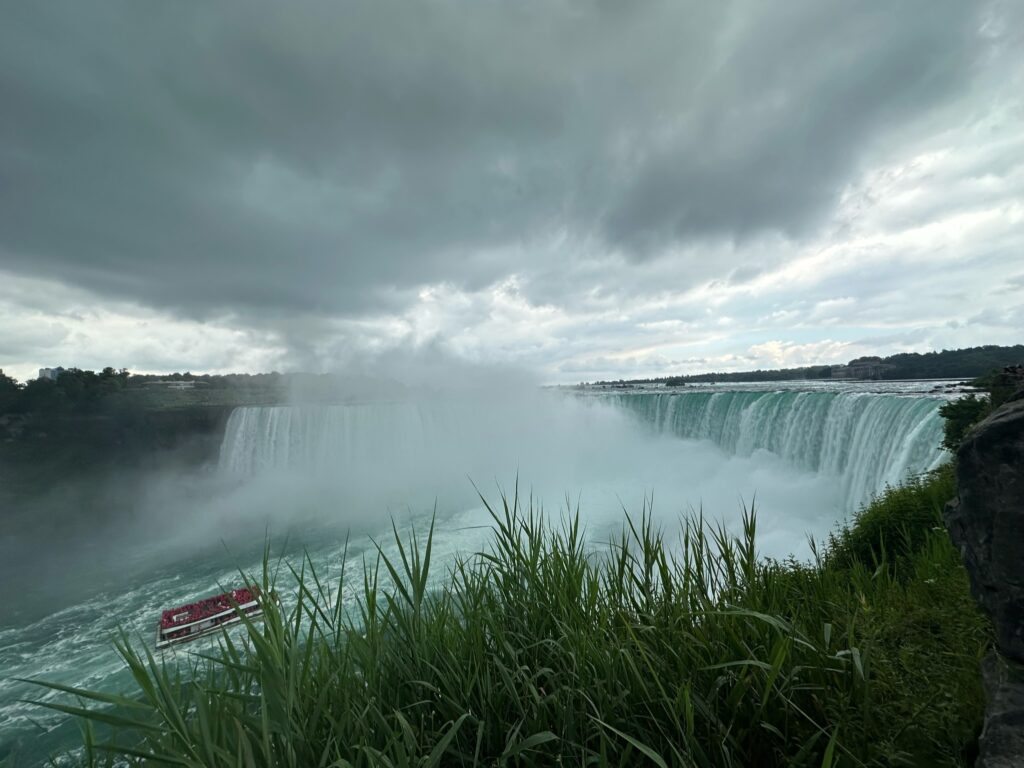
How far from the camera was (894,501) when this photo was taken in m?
6.24

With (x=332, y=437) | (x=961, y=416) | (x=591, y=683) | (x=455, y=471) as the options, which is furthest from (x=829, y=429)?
(x=332, y=437)

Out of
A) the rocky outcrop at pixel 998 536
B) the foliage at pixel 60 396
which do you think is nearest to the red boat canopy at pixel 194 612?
the rocky outcrop at pixel 998 536

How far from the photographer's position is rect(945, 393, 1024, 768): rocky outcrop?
1413 millimetres

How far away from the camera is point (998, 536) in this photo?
1.54 meters

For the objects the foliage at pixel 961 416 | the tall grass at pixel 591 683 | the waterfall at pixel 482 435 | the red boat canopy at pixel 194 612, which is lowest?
the red boat canopy at pixel 194 612

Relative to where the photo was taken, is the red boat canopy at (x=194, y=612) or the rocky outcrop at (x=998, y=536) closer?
the rocky outcrop at (x=998, y=536)

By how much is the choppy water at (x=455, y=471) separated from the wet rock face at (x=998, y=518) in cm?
203

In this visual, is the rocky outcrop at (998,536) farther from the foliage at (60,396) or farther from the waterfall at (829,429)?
the foliage at (60,396)

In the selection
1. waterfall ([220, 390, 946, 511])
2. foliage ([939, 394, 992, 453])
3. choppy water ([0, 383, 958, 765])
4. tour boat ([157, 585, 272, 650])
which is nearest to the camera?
foliage ([939, 394, 992, 453])

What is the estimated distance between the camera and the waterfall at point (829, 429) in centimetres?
1147

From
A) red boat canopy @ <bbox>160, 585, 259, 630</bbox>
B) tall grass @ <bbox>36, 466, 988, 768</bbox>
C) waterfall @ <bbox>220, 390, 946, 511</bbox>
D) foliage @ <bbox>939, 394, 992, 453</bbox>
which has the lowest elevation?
red boat canopy @ <bbox>160, 585, 259, 630</bbox>

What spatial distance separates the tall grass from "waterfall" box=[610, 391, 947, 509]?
783cm

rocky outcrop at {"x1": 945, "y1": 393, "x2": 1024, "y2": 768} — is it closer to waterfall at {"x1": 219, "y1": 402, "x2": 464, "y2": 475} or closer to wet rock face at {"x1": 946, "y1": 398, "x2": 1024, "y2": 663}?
wet rock face at {"x1": 946, "y1": 398, "x2": 1024, "y2": 663}

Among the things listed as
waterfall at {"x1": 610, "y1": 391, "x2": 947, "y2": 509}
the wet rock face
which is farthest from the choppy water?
the wet rock face
